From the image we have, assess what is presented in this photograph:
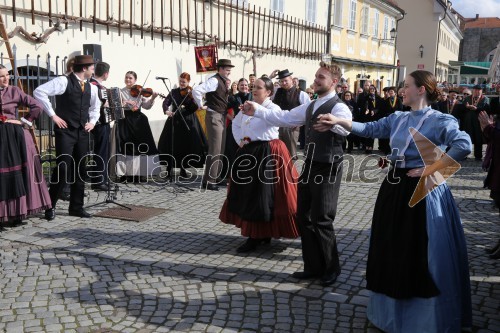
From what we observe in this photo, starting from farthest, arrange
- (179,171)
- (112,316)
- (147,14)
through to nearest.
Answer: (147,14) < (179,171) < (112,316)

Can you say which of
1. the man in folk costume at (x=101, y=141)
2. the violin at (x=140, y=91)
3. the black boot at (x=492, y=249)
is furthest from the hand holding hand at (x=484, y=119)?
the man in folk costume at (x=101, y=141)

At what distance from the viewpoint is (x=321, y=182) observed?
445 centimetres

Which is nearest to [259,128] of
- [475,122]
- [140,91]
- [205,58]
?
[140,91]

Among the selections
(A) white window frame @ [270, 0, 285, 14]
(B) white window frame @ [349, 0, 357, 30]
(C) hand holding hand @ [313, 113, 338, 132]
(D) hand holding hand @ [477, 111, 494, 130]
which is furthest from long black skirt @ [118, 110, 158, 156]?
(B) white window frame @ [349, 0, 357, 30]

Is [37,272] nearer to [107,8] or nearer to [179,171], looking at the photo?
[179,171]

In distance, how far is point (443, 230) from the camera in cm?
349

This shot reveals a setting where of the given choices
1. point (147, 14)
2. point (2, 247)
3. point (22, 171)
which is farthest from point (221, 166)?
point (147, 14)

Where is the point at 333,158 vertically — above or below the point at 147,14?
below

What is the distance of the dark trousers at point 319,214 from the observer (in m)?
4.46

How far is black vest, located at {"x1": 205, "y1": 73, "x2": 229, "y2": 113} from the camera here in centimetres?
846

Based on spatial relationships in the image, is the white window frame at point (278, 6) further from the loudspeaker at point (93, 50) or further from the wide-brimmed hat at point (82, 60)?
the wide-brimmed hat at point (82, 60)

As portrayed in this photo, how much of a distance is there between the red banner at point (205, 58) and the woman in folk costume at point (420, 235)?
921cm

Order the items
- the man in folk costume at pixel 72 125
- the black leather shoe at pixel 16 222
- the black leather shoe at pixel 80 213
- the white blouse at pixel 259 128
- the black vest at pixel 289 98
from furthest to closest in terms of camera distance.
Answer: the black vest at pixel 289 98 < the black leather shoe at pixel 80 213 < the man in folk costume at pixel 72 125 < the black leather shoe at pixel 16 222 < the white blouse at pixel 259 128

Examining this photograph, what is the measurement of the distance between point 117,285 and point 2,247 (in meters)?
1.74
